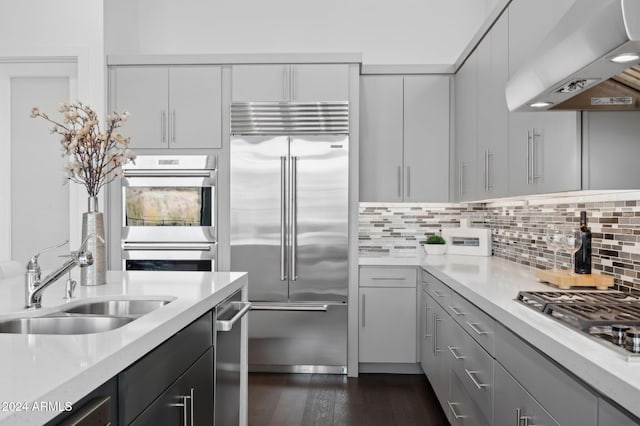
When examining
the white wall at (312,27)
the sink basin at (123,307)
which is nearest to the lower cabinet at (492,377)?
the sink basin at (123,307)

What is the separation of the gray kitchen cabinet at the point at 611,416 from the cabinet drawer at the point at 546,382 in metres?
0.02

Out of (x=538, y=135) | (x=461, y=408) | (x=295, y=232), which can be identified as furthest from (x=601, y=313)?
(x=295, y=232)

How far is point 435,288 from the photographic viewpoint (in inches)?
126

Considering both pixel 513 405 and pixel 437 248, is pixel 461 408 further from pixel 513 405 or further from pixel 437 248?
pixel 437 248

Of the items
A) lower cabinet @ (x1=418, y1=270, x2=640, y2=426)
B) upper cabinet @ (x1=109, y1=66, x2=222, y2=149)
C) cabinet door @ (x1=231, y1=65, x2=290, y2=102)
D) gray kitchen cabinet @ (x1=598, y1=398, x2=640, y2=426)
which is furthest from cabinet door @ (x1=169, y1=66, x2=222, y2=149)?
gray kitchen cabinet @ (x1=598, y1=398, x2=640, y2=426)

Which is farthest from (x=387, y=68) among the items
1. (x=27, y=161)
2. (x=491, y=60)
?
(x=27, y=161)

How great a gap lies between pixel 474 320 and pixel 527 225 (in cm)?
136

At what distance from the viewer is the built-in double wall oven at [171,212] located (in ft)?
12.8

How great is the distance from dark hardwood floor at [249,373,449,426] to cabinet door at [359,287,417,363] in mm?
176

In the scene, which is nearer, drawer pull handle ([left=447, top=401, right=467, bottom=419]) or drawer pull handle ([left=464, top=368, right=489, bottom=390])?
drawer pull handle ([left=464, top=368, right=489, bottom=390])

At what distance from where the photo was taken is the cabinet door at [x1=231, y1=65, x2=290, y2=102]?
3.90m

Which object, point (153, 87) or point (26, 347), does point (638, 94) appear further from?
point (153, 87)

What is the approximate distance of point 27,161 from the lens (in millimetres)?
4195

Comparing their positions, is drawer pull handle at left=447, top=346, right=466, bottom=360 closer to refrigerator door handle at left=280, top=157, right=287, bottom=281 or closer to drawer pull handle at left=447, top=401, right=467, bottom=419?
drawer pull handle at left=447, top=401, right=467, bottom=419
